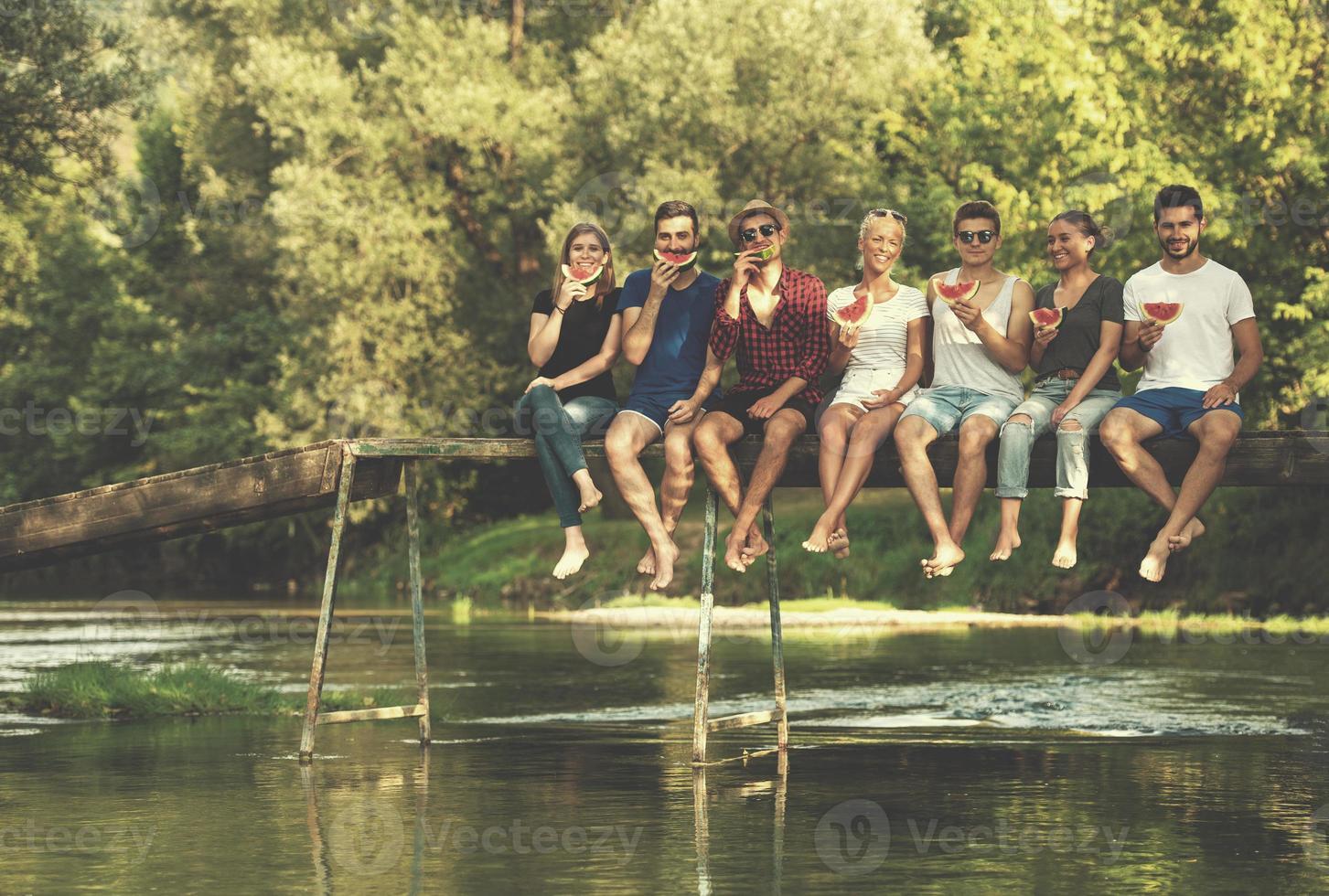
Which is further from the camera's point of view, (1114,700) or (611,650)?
(611,650)

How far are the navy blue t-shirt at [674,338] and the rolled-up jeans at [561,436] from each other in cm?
42

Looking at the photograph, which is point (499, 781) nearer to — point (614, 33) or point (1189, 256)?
point (1189, 256)

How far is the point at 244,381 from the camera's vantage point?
2173 inches

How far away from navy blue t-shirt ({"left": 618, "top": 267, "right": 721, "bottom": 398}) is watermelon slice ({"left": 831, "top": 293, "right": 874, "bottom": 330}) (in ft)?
2.91

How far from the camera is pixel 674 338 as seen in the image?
13359 mm

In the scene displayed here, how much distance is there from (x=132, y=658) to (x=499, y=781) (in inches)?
555

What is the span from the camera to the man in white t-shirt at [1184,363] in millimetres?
12102

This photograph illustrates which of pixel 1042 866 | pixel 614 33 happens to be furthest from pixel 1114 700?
pixel 614 33

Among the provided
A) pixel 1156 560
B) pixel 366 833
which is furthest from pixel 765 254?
pixel 366 833

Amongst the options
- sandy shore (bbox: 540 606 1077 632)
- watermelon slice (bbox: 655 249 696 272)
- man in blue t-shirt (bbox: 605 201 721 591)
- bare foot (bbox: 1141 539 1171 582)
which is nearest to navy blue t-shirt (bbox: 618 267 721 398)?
man in blue t-shirt (bbox: 605 201 721 591)

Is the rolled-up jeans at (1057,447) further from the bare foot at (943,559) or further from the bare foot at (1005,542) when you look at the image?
the bare foot at (943,559)

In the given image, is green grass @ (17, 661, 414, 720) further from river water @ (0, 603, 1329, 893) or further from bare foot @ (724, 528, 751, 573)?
bare foot @ (724, 528, 751, 573)
